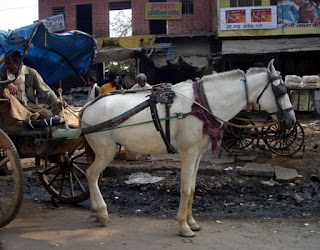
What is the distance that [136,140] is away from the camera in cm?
445

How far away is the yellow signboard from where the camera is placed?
63.4 feet

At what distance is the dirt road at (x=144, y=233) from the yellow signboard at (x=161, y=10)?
1597 cm

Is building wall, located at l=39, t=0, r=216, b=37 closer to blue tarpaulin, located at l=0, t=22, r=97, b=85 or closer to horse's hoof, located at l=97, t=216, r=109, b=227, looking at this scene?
blue tarpaulin, located at l=0, t=22, r=97, b=85

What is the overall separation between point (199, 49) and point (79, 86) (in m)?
6.89

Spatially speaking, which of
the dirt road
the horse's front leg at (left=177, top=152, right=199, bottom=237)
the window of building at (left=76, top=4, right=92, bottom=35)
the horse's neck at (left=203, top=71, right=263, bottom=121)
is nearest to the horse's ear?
the horse's neck at (left=203, top=71, right=263, bottom=121)

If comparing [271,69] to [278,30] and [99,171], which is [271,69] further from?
[278,30]

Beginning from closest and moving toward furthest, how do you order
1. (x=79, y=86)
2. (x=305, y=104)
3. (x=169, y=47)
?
(x=305, y=104), (x=169, y=47), (x=79, y=86)

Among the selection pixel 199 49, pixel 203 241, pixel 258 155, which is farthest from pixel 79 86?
pixel 203 241

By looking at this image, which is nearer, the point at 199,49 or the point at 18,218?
the point at 18,218

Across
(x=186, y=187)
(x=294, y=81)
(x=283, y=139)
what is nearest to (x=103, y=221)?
(x=186, y=187)

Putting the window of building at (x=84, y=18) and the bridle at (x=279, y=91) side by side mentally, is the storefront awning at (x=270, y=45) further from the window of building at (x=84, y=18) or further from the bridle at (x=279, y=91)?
the bridle at (x=279, y=91)

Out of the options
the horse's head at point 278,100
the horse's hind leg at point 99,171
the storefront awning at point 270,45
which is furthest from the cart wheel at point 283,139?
the storefront awning at point 270,45

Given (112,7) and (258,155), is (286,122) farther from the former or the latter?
(112,7)

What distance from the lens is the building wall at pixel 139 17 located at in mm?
19594
